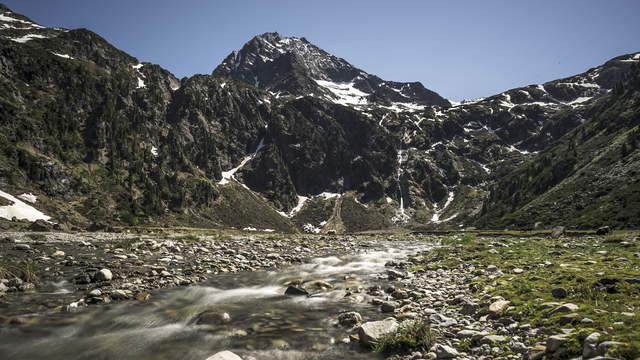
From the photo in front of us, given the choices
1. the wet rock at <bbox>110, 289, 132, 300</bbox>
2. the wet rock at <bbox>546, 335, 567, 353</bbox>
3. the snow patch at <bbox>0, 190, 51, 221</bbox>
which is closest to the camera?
the wet rock at <bbox>546, 335, 567, 353</bbox>

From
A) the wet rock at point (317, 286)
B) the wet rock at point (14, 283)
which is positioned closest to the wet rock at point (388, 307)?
the wet rock at point (317, 286)

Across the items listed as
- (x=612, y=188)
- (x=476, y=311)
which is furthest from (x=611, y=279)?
(x=612, y=188)

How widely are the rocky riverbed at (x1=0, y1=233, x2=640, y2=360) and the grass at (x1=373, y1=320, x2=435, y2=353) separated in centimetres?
4

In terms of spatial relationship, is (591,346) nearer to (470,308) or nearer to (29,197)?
(470,308)

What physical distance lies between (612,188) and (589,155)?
52857 millimetres

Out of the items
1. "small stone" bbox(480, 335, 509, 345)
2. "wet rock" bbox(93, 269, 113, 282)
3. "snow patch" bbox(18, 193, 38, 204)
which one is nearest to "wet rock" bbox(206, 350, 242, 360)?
"small stone" bbox(480, 335, 509, 345)

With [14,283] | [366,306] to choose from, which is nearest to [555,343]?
[366,306]

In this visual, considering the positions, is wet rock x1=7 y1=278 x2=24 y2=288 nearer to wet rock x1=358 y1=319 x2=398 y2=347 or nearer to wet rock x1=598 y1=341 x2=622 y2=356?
wet rock x1=358 y1=319 x2=398 y2=347

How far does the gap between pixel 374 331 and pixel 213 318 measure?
7352mm

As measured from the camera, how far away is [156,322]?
1439cm

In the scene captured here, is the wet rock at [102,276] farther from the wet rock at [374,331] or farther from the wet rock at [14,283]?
the wet rock at [374,331]

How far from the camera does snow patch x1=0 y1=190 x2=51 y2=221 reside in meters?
80.2

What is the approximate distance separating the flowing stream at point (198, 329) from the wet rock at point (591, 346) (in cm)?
549

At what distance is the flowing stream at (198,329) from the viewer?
36.9 feet
